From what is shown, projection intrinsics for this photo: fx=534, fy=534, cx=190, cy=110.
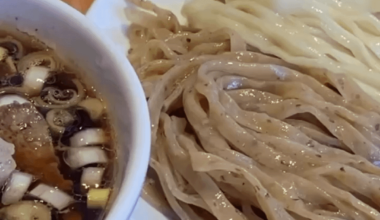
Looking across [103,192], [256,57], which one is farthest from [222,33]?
[103,192]

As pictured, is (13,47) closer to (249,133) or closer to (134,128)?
(134,128)

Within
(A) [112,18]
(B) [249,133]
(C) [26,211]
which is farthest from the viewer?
(A) [112,18]

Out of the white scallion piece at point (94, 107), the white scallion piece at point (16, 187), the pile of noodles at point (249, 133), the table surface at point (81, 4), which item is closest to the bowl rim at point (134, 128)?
the white scallion piece at point (94, 107)

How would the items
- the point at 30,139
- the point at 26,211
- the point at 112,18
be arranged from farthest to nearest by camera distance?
the point at 112,18
the point at 30,139
the point at 26,211

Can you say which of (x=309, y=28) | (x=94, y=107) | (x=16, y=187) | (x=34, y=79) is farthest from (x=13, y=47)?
(x=309, y=28)

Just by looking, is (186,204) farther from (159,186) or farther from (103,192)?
(103,192)

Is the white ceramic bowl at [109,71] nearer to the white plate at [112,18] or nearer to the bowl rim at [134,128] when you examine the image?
the bowl rim at [134,128]
